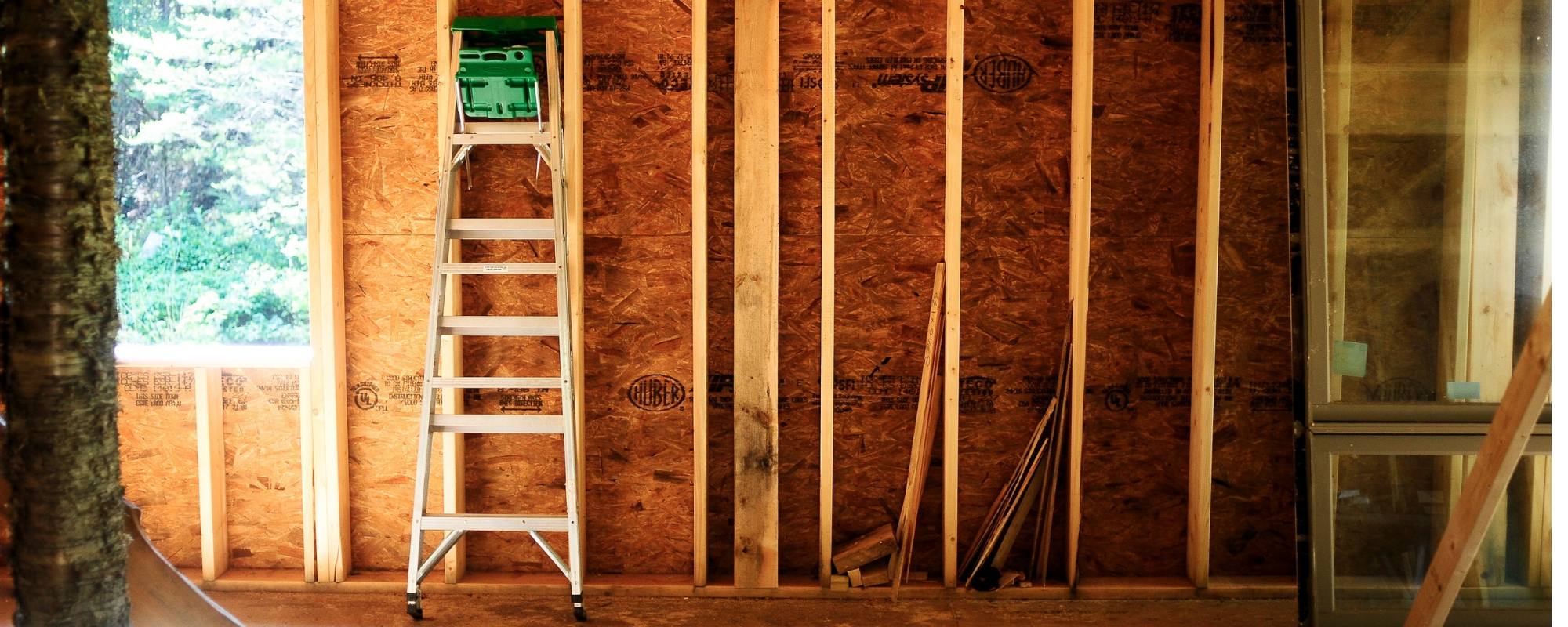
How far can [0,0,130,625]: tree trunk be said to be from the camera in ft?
3.39

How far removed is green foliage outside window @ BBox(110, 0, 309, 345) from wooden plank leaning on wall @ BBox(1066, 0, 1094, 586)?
2.90 m

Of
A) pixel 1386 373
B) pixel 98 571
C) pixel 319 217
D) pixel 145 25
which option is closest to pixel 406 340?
pixel 319 217

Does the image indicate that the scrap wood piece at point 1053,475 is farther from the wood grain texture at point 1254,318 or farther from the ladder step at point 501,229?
the ladder step at point 501,229

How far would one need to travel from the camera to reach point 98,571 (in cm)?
113

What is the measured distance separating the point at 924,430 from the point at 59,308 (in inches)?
113

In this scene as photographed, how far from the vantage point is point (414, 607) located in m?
3.30

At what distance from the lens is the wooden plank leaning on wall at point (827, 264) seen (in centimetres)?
338

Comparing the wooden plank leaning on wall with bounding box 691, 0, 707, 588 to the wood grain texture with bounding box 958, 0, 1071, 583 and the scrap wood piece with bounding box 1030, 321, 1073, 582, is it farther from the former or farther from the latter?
the scrap wood piece with bounding box 1030, 321, 1073, 582

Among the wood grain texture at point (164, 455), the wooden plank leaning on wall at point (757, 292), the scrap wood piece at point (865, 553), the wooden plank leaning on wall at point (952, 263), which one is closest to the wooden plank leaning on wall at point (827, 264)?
the scrap wood piece at point (865, 553)

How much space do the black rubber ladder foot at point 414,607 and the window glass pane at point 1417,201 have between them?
9.96 ft

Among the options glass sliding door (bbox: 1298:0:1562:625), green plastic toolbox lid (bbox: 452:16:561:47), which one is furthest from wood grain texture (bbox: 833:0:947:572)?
glass sliding door (bbox: 1298:0:1562:625)

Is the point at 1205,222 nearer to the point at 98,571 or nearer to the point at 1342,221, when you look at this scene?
the point at 1342,221

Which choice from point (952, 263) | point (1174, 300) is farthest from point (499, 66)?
point (1174, 300)

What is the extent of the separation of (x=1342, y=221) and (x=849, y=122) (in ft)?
5.47
